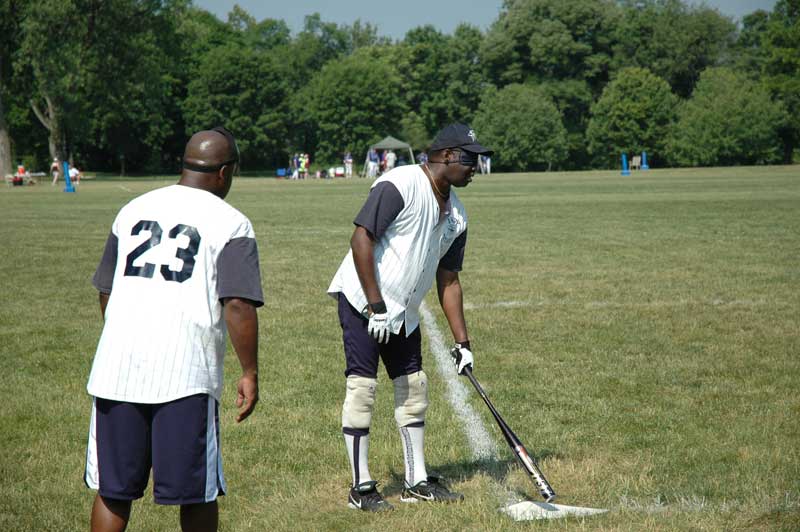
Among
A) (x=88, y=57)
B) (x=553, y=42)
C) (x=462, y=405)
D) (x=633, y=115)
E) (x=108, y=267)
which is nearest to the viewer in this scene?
(x=108, y=267)

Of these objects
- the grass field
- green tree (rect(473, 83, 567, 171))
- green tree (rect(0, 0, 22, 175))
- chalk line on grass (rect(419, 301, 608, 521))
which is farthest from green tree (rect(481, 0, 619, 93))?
chalk line on grass (rect(419, 301, 608, 521))

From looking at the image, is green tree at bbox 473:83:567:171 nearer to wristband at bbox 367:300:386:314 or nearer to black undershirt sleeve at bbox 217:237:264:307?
wristband at bbox 367:300:386:314

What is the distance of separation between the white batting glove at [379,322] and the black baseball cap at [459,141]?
894mm

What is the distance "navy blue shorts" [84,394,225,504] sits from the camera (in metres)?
3.32

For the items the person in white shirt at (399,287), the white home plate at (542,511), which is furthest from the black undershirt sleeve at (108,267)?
the white home plate at (542,511)

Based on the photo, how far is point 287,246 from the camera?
1733 cm

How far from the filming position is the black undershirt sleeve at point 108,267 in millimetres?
3516

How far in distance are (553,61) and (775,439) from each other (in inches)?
3639

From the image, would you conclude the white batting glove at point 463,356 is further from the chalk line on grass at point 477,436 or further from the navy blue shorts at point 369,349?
the chalk line on grass at point 477,436

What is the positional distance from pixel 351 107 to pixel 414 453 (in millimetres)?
89483

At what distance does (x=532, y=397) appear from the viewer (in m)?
6.92

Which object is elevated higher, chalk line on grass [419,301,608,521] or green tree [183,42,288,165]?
green tree [183,42,288,165]

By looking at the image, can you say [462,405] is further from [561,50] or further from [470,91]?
[470,91]

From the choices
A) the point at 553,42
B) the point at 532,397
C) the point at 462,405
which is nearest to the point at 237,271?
the point at 462,405
